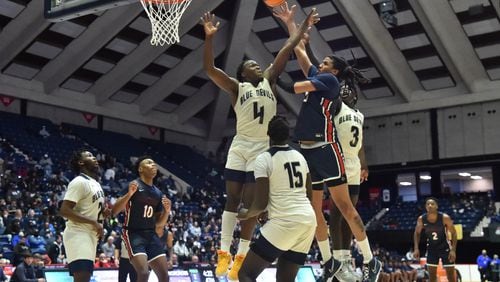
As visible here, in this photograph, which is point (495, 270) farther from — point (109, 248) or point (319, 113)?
point (319, 113)

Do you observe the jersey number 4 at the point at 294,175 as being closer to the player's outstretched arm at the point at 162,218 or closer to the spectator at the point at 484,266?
the player's outstretched arm at the point at 162,218

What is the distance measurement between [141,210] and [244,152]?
7.35 ft

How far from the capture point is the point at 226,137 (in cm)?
3906

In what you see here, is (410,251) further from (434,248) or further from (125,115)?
(434,248)

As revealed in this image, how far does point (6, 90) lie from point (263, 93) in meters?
23.9

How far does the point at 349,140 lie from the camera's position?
693cm

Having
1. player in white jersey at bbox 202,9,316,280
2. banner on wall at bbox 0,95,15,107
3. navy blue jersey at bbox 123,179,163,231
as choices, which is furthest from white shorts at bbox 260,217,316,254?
banner on wall at bbox 0,95,15,107

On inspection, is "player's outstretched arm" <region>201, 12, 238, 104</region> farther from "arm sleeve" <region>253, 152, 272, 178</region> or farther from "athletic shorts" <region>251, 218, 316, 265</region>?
"athletic shorts" <region>251, 218, 316, 265</region>

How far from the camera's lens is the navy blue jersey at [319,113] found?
6.33 metres

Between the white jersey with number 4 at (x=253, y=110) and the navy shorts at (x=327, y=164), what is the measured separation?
541 millimetres

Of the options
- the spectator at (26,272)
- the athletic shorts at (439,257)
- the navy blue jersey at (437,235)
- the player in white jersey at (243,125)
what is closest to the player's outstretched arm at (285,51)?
the player in white jersey at (243,125)

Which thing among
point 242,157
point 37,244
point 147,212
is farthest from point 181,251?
point 242,157

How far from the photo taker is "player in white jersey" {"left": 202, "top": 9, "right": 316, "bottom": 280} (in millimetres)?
6344

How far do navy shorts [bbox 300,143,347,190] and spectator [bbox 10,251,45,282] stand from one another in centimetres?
804
